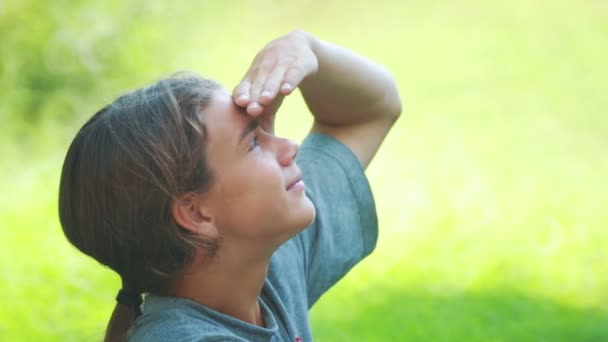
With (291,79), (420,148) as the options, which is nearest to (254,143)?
(291,79)

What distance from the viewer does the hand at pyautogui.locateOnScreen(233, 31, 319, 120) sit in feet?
5.56

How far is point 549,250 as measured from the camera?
3822 millimetres

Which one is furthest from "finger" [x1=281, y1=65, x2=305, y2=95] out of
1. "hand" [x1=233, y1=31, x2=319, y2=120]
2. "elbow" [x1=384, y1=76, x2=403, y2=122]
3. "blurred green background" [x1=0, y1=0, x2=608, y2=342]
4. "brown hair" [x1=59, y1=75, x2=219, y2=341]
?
"blurred green background" [x1=0, y1=0, x2=608, y2=342]

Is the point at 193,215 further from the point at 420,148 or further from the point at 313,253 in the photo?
the point at 420,148

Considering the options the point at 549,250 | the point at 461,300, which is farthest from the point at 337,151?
the point at 549,250

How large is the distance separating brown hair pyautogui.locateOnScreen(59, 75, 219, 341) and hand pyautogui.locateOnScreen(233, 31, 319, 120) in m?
0.07

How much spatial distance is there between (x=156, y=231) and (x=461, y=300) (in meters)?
2.08

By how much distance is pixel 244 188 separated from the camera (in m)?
1.70

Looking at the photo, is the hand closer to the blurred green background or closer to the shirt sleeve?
the shirt sleeve

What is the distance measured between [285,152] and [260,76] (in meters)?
0.14

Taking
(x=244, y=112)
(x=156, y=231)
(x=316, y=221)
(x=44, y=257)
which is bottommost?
(x=44, y=257)

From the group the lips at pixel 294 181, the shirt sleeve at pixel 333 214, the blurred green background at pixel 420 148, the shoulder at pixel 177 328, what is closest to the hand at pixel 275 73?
the lips at pixel 294 181

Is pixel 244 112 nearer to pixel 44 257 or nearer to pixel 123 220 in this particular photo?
pixel 123 220

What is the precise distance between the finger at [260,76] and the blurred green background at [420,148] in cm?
155
